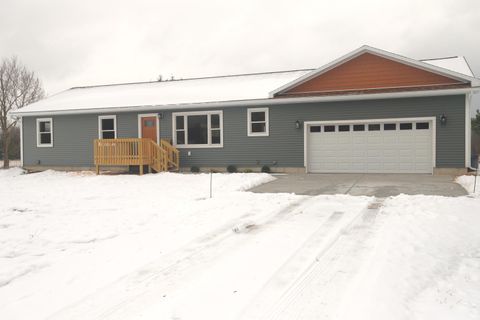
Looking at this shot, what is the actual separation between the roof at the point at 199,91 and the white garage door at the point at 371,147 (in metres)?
1.38

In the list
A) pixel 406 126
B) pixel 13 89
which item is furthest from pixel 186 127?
pixel 13 89

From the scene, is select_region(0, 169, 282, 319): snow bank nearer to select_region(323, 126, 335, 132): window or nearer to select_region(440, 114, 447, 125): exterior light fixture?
select_region(323, 126, 335, 132): window

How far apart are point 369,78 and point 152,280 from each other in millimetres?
13077

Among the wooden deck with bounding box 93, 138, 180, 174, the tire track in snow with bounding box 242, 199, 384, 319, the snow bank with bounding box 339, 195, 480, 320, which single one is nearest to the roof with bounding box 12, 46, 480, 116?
the wooden deck with bounding box 93, 138, 180, 174

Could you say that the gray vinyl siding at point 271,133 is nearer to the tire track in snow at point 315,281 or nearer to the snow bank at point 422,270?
the snow bank at point 422,270

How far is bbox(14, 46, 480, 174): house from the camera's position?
14.3 metres

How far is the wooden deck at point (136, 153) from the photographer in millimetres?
16250

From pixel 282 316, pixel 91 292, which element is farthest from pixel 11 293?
pixel 282 316

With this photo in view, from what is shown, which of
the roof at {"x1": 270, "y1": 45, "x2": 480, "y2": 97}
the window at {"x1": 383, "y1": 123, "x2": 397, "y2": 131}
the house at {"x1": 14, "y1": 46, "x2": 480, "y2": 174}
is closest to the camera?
the roof at {"x1": 270, "y1": 45, "x2": 480, "y2": 97}

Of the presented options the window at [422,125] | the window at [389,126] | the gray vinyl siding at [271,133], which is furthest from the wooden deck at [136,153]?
the window at [422,125]

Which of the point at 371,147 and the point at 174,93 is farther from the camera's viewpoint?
the point at 174,93

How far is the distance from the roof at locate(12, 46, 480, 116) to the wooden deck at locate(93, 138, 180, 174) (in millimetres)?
1890

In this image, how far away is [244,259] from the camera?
16.1 feet

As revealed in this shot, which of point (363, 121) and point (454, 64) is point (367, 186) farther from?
point (454, 64)
